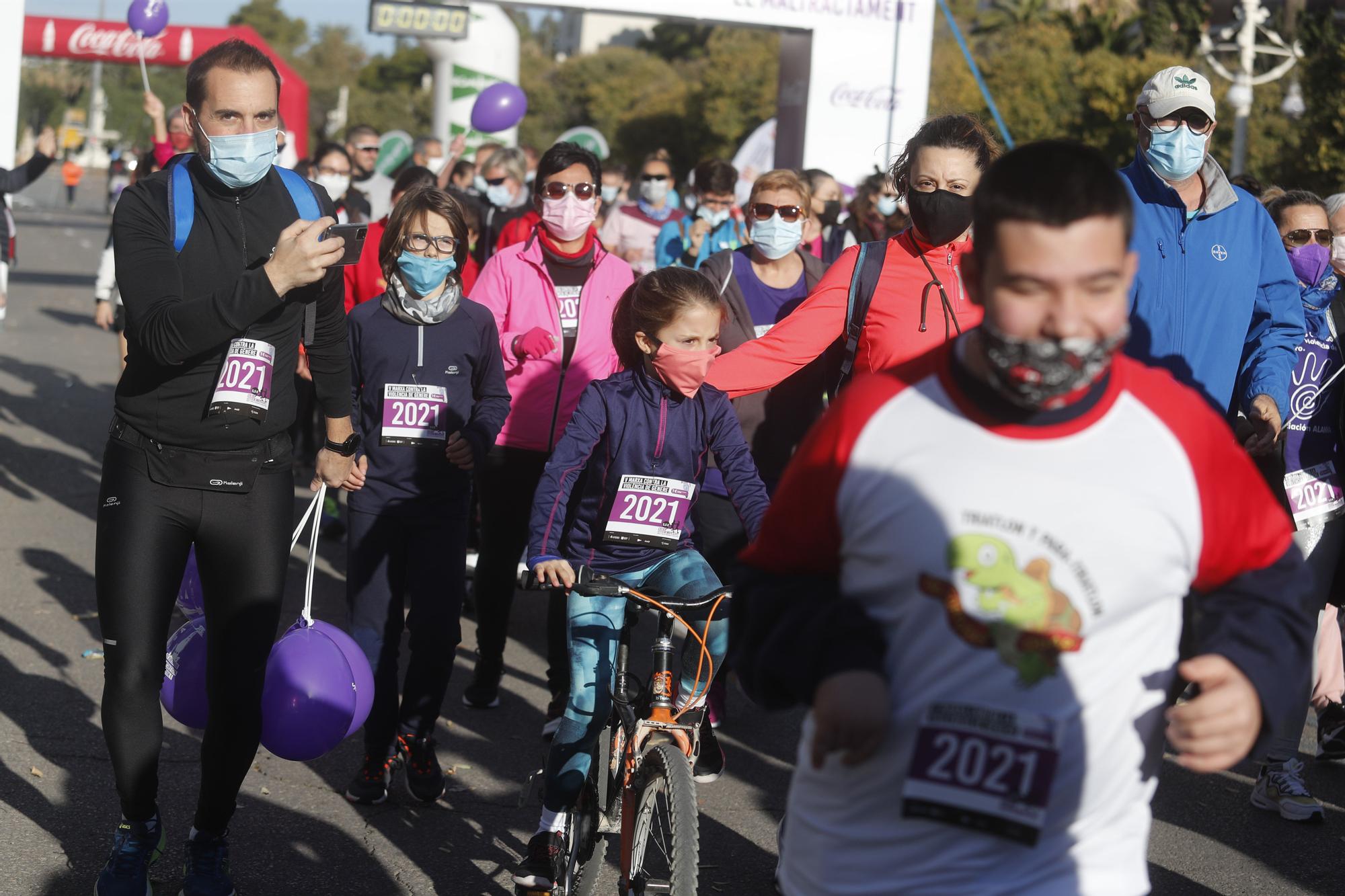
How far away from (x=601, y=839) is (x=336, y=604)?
13.2 feet

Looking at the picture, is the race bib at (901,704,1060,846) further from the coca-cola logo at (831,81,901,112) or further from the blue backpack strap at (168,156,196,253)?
the coca-cola logo at (831,81,901,112)

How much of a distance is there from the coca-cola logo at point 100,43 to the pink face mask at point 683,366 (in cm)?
2627

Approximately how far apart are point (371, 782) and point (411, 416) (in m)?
1.25

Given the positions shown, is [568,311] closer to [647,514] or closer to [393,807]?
[647,514]

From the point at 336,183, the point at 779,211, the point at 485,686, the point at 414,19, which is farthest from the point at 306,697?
the point at 414,19

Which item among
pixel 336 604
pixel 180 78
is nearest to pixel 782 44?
pixel 336 604

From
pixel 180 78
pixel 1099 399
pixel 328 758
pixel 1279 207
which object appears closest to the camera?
pixel 1099 399

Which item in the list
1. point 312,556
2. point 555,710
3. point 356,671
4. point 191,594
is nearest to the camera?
point 356,671

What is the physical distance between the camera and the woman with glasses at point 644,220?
476 inches

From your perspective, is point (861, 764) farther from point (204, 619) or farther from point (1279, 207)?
point (1279, 207)

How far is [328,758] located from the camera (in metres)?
5.70

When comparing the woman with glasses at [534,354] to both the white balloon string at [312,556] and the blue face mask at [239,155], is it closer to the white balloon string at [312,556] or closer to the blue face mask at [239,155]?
the white balloon string at [312,556]

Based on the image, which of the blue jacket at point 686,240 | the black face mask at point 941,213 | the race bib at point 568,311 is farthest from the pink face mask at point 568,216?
the blue jacket at point 686,240

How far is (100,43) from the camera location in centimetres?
2838
